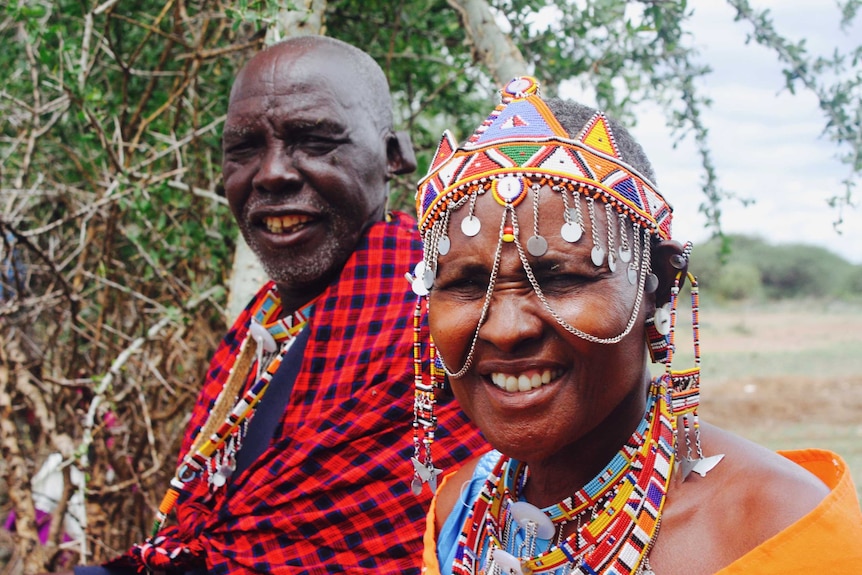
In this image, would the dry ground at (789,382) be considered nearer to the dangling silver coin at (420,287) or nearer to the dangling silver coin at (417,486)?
the dangling silver coin at (417,486)

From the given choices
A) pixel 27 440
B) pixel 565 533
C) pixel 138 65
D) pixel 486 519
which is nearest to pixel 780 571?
pixel 565 533

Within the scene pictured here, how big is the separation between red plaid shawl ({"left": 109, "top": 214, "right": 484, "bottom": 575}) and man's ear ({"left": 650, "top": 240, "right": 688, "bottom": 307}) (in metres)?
0.93

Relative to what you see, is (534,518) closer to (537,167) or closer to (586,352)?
(586,352)

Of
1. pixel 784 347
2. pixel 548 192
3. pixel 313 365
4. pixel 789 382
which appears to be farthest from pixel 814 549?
pixel 784 347

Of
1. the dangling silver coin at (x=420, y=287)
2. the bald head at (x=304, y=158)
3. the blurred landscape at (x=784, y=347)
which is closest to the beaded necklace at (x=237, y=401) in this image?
the bald head at (x=304, y=158)

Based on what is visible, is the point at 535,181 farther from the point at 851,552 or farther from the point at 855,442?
the point at 855,442

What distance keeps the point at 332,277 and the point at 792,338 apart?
720 inches

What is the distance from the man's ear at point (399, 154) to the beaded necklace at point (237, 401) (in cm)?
56

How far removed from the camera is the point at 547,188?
160 centimetres

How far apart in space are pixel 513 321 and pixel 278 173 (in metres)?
1.36

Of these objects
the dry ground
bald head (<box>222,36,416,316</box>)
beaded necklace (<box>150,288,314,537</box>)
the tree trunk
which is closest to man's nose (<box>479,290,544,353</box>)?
bald head (<box>222,36,416,316</box>)

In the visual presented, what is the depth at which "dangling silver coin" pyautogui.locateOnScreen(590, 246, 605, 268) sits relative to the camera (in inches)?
61.9

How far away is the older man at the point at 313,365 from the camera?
2.49m

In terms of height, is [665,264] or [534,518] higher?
[665,264]
